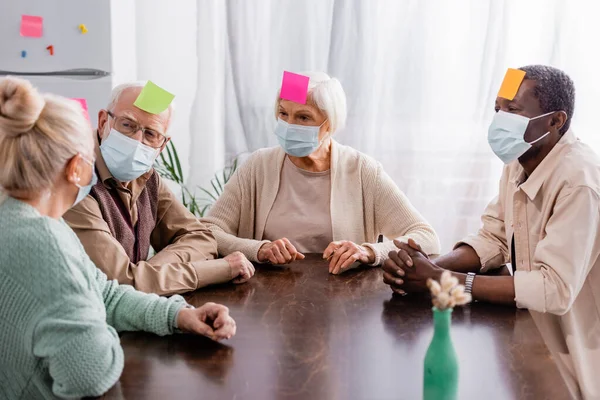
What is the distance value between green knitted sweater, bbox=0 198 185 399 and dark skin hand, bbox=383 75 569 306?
0.84m

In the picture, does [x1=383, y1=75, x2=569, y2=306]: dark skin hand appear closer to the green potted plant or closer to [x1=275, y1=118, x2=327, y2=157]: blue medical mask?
[x1=275, y1=118, x2=327, y2=157]: blue medical mask

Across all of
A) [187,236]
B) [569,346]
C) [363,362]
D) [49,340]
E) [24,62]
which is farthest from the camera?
[24,62]

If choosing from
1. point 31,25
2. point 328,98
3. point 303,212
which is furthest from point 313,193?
point 31,25

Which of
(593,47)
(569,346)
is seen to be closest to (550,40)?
(593,47)

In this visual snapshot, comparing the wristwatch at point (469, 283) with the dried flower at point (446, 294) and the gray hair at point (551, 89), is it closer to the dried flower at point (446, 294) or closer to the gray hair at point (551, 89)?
the gray hair at point (551, 89)

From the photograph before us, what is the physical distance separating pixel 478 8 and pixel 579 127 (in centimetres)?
77

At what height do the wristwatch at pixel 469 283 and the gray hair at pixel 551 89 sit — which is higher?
the gray hair at pixel 551 89

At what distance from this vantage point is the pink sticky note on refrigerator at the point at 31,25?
2.93 metres

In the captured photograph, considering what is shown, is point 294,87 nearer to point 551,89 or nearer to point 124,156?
point 124,156

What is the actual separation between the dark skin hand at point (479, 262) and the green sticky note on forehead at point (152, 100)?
76cm

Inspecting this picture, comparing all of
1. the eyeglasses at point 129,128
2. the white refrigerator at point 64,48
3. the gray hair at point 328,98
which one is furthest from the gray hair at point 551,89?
the white refrigerator at point 64,48

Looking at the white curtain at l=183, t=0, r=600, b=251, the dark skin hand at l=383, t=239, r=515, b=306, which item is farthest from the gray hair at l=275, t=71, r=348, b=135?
the white curtain at l=183, t=0, r=600, b=251

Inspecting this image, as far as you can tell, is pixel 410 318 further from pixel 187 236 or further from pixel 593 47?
pixel 593 47

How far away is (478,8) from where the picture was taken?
130 inches
